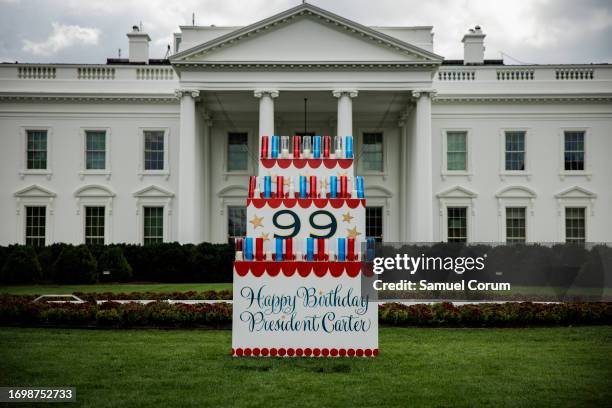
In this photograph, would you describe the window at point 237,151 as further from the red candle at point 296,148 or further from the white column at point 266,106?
the red candle at point 296,148

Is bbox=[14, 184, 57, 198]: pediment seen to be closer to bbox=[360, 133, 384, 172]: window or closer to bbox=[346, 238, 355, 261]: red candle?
bbox=[360, 133, 384, 172]: window

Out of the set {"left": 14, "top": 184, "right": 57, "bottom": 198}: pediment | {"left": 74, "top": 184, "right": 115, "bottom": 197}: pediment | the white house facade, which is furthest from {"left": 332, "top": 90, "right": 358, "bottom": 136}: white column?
{"left": 14, "top": 184, "right": 57, "bottom": 198}: pediment

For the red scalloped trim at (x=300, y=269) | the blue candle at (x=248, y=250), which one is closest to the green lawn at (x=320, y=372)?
the red scalloped trim at (x=300, y=269)

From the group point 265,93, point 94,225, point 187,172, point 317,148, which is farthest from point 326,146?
point 94,225

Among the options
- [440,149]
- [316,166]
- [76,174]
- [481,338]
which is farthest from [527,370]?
[76,174]

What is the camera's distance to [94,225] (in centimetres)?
3675

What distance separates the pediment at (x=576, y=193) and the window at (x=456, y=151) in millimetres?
5237

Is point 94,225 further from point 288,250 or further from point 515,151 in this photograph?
point 288,250

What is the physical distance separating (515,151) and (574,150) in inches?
124

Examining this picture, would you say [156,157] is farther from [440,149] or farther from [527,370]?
[527,370]

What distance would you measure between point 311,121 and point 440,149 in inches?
280

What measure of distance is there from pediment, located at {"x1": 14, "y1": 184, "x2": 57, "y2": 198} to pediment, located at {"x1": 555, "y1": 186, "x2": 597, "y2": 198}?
2668cm

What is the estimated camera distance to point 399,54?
32281 millimetres

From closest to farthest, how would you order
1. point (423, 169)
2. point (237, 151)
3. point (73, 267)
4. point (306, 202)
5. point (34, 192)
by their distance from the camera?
point (306, 202) < point (73, 267) < point (423, 169) < point (34, 192) < point (237, 151)
